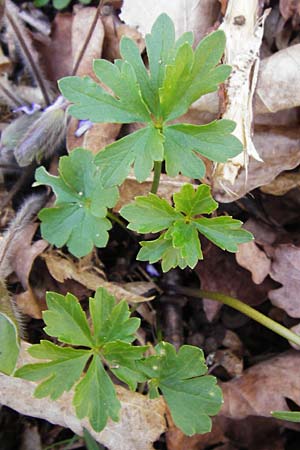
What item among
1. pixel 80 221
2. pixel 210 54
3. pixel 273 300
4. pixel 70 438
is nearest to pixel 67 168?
pixel 80 221

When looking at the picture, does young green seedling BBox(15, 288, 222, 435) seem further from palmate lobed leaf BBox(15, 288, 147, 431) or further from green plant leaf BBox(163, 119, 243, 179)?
green plant leaf BBox(163, 119, 243, 179)

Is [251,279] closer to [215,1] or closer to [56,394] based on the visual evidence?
[56,394]

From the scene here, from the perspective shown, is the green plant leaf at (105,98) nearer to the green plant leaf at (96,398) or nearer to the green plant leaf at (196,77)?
the green plant leaf at (196,77)

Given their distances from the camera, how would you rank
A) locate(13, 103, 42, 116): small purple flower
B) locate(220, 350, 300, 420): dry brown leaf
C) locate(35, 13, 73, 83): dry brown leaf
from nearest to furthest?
locate(220, 350, 300, 420): dry brown leaf
locate(13, 103, 42, 116): small purple flower
locate(35, 13, 73, 83): dry brown leaf

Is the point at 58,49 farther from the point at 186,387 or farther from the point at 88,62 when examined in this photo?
the point at 186,387

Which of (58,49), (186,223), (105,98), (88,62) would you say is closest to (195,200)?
(186,223)

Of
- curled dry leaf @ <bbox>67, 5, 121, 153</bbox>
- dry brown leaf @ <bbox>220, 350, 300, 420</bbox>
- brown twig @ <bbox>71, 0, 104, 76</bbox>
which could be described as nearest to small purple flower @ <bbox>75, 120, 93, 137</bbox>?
curled dry leaf @ <bbox>67, 5, 121, 153</bbox>
